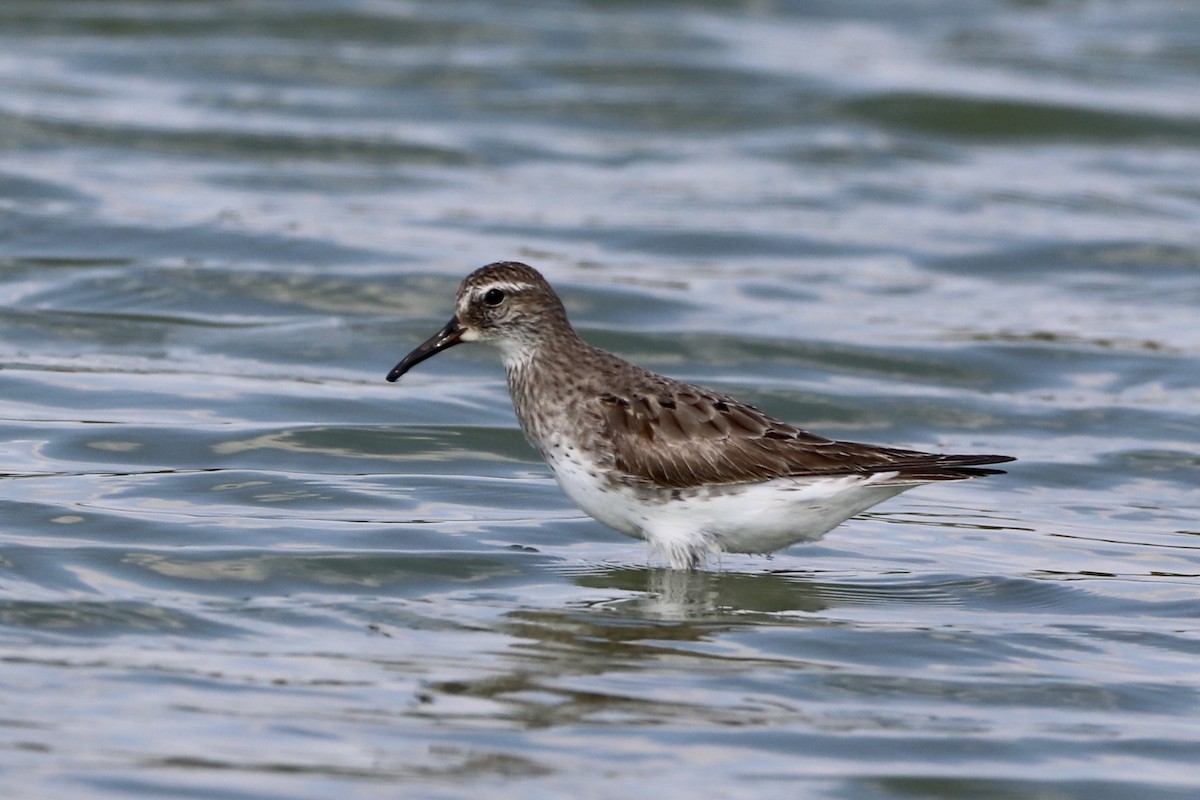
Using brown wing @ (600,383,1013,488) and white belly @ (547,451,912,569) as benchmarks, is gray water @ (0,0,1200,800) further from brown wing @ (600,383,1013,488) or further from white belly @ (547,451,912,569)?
brown wing @ (600,383,1013,488)

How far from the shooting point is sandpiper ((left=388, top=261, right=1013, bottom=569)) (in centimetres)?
959

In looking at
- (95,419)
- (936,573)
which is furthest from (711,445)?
(95,419)

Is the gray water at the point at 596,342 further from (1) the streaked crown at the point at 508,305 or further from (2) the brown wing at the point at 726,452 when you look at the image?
(1) the streaked crown at the point at 508,305

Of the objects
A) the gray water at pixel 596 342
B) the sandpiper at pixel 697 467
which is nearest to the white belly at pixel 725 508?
the sandpiper at pixel 697 467

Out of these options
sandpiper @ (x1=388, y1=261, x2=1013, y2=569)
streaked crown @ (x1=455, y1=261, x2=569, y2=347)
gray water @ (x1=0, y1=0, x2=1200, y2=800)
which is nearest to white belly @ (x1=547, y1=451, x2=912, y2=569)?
sandpiper @ (x1=388, y1=261, x2=1013, y2=569)

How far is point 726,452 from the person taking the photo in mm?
9719

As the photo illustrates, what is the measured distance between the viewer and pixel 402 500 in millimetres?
11266

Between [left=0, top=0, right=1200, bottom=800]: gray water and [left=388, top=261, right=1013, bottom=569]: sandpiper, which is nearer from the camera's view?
[left=0, top=0, right=1200, bottom=800]: gray water

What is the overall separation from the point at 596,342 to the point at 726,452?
5905mm

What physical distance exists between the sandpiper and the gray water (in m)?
0.36

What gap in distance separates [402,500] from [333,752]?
4.33 metres

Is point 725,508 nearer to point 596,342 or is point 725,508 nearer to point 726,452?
point 726,452

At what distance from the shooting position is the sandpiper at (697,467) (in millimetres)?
9594

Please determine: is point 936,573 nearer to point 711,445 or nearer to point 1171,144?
point 711,445
